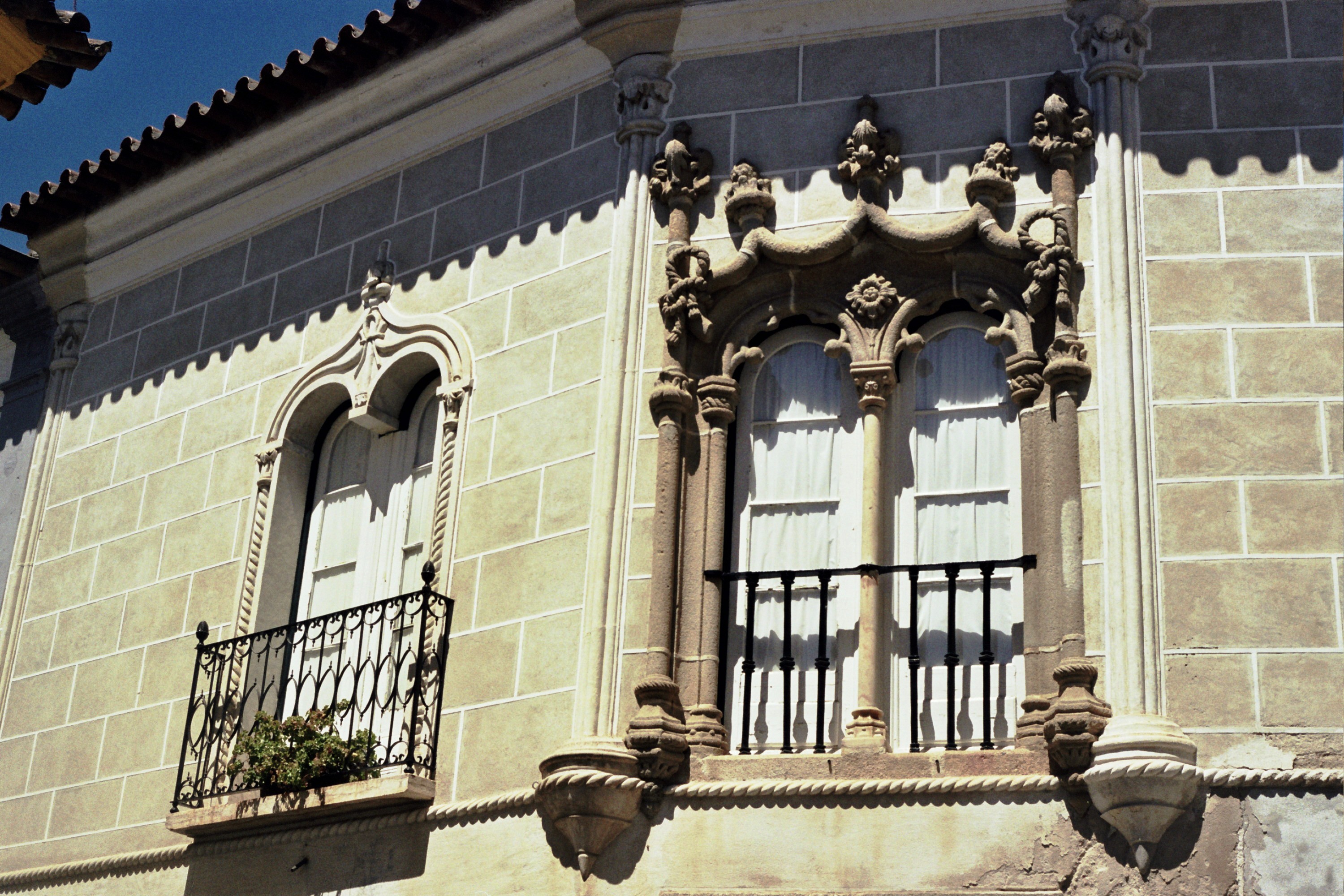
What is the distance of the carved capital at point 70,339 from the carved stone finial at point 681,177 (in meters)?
5.38

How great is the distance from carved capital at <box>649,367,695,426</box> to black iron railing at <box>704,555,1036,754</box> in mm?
Answer: 937

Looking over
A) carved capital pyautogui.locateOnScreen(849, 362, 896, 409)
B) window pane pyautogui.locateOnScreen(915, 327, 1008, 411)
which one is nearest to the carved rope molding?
carved capital pyautogui.locateOnScreen(849, 362, 896, 409)

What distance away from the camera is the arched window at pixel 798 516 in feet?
32.0

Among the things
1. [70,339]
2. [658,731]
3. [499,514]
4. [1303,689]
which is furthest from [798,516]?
[70,339]

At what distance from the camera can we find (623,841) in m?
9.45

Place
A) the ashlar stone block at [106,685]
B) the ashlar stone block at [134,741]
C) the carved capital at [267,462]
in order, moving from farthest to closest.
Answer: the ashlar stone block at [106,685]
the carved capital at [267,462]
the ashlar stone block at [134,741]

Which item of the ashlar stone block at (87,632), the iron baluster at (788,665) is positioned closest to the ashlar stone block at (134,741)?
the ashlar stone block at (87,632)

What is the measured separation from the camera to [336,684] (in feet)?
35.3

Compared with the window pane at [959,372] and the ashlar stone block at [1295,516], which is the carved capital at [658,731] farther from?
the ashlar stone block at [1295,516]

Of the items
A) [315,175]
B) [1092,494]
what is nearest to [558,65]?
[315,175]

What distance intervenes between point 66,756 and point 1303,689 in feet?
25.9

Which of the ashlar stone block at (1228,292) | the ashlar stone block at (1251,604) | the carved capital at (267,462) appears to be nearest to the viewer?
the ashlar stone block at (1251,604)

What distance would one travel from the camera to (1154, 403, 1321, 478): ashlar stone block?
9.27m

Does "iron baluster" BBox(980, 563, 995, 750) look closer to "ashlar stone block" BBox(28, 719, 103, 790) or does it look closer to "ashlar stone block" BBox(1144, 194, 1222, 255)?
"ashlar stone block" BBox(1144, 194, 1222, 255)
